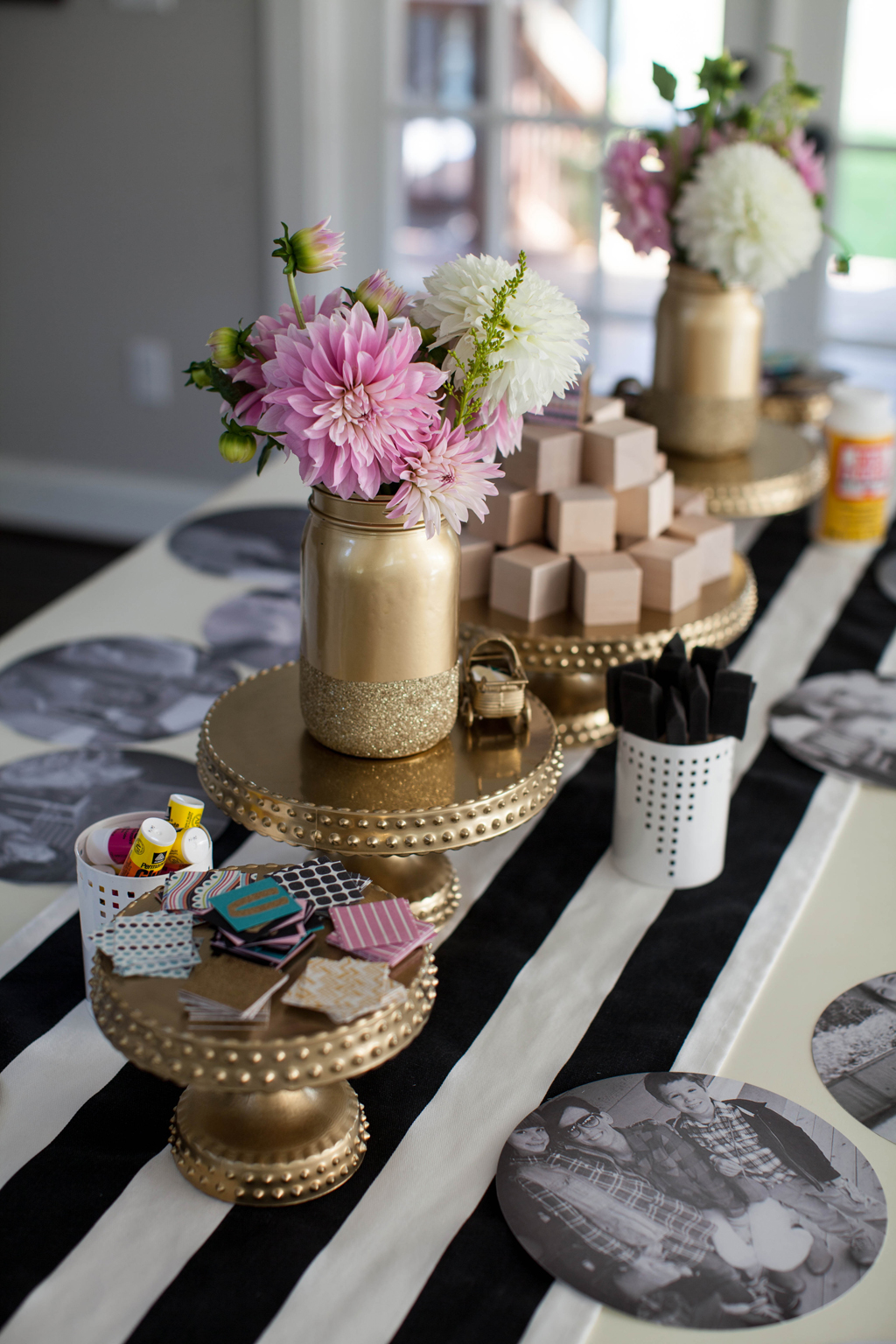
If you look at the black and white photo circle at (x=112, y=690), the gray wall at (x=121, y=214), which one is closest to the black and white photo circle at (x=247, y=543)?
the black and white photo circle at (x=112, y=690)

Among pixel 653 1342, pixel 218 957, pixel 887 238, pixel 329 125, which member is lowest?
pixel 653 1342

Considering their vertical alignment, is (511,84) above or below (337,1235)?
above

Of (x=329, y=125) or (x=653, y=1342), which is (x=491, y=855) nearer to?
(x=653, y=1342)

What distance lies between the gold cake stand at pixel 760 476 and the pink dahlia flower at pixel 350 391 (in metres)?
0.69

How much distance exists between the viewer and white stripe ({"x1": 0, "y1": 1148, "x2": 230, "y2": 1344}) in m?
0.64

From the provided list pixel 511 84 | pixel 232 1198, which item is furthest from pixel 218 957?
pixel 511 84

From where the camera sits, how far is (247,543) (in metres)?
1.59

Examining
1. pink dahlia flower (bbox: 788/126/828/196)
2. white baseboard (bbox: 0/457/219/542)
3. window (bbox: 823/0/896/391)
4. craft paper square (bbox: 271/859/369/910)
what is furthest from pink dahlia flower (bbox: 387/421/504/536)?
white baseboard (bbox: 0/457/219/542)

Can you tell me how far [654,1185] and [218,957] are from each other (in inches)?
10.9

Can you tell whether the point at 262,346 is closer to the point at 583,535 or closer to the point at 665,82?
the point at 583,535

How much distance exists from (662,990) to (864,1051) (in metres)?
0.14

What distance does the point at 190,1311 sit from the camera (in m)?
0.64

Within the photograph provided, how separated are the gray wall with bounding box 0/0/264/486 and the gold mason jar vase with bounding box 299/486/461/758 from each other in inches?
91.7

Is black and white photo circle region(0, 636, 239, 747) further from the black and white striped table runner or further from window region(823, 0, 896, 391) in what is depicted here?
window region(823, 0, 896, 391)
